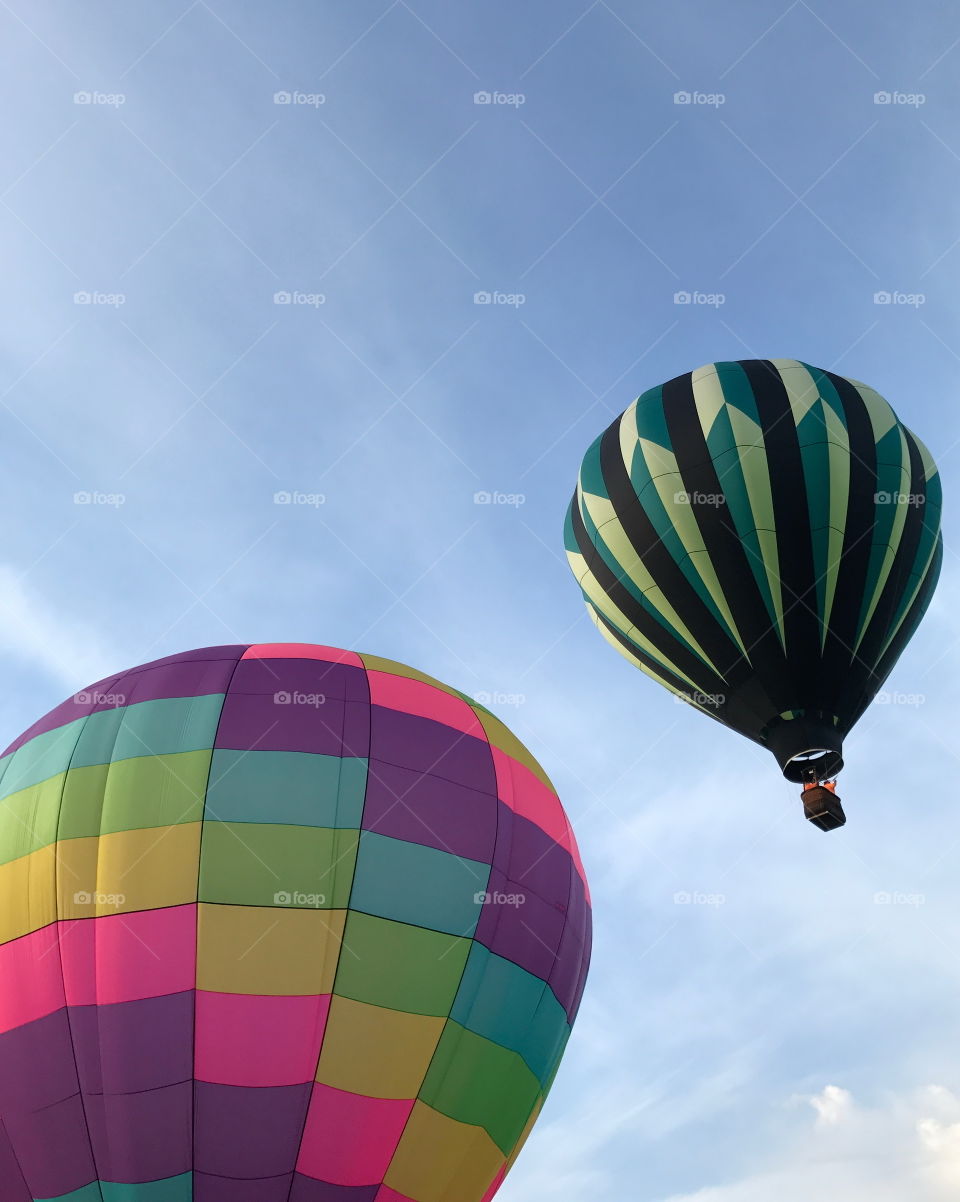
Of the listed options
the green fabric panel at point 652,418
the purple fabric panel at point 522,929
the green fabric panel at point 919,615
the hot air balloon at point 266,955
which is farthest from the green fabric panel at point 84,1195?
the green fabric panel at point 919,615

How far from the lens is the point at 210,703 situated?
8.33 metres

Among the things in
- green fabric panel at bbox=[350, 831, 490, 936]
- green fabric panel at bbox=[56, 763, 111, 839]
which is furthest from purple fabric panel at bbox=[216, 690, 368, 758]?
green fabric panel at bbox=[56, 763, 111, 839]

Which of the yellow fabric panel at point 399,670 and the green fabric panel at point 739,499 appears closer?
the yellow fabric panel at point 399,670

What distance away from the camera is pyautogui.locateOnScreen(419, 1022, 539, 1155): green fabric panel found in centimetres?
755

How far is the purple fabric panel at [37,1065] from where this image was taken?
7.07m

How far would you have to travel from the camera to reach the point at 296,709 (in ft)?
27.2

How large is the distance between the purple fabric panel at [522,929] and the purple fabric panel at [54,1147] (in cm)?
306

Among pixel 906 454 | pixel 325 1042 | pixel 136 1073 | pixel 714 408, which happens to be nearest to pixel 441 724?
pixel 325 1042

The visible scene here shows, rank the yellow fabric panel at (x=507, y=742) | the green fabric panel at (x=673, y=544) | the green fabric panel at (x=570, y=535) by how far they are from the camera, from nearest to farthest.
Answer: the yellow fabric panel at (x=507, y=742) → the green fabric panel at (x=673, y=544) → the green fabric panel at (x=570, y=535)

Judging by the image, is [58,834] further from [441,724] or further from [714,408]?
[714,408]

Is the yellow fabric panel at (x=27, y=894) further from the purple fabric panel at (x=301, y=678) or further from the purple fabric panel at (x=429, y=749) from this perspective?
the purple fabric panel at (x=429, y=749)

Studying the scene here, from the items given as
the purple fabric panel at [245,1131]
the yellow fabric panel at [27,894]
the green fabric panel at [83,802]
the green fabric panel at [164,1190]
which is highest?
the green fabric panel at [83,802]

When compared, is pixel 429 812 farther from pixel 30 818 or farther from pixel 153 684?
pixel 30 818

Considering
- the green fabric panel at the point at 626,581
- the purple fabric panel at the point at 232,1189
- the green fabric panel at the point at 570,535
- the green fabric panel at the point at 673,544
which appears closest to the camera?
the purple fabric panel at the point at 232,1189
